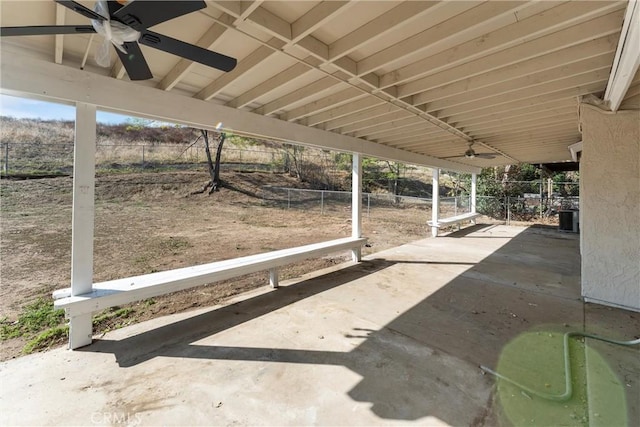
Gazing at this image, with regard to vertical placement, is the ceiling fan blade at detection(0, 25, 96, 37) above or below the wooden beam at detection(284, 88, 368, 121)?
below

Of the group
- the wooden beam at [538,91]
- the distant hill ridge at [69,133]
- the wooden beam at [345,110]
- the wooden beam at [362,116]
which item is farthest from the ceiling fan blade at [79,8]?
the distant hill ridge at [69,133]

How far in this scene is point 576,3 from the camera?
5.82ft

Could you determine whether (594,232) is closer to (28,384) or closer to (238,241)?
(28,384)

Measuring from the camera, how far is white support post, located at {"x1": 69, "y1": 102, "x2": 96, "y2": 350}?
95.9 inches

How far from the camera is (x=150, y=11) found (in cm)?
131

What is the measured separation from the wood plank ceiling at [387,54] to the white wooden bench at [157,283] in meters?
1.99

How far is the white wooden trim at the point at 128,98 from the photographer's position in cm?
213

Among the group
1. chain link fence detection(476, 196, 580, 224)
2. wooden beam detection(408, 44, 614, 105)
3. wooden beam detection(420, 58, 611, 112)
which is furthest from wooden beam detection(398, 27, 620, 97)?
chain link fence detection(476, 196, 580, 224)

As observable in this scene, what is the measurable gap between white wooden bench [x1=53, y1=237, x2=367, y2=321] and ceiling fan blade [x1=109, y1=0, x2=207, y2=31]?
2.24 m

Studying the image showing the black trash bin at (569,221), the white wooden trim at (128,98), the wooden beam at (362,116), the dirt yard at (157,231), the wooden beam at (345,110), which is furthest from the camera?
the black trash bin at (569,221)

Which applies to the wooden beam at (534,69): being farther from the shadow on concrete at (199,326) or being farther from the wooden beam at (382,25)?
the shadow on concrete at (199,326)

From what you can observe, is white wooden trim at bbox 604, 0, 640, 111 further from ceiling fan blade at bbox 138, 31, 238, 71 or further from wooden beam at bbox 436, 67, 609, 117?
ceiling fan blade at bbox 138, 31, 238, 71

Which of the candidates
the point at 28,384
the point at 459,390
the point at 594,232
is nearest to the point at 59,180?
the point at 28,384

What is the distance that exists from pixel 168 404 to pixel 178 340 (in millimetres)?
881
